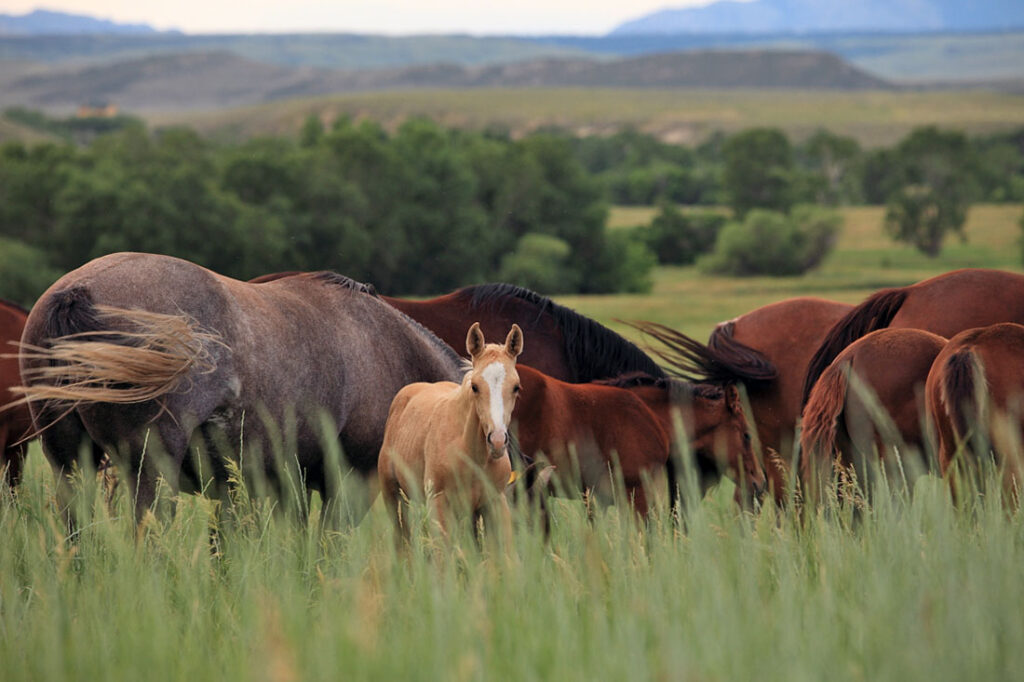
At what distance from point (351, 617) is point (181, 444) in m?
1.97

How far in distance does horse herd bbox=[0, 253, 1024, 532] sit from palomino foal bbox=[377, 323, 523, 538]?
0.04 feet

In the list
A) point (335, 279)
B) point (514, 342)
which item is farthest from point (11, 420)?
point (514, 342)

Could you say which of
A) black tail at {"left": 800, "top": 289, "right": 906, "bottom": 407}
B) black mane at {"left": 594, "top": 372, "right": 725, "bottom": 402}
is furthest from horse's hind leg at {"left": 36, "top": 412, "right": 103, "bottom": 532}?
black tail at {"left": 800, "top": 289, "right": 906, "bottom": 407}

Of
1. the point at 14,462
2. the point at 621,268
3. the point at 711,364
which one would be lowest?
the point at 621,268

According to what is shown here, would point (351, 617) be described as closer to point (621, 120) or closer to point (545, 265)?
point (545, 265)

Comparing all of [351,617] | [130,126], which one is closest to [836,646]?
[351,617]

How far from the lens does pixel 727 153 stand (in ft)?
287

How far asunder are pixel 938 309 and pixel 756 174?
269 ft

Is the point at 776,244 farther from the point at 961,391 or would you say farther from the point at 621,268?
the point at 961,391

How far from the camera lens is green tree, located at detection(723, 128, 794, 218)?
8462 cm

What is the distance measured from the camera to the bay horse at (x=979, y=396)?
447 cm

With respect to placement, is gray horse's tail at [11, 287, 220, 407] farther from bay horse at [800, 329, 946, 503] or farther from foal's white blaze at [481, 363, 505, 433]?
bay horse at [800, 329, 946, 503]

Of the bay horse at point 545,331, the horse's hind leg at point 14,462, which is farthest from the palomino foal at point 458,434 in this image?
the horse's hind leg at point 14,462

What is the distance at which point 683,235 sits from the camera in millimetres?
79625
